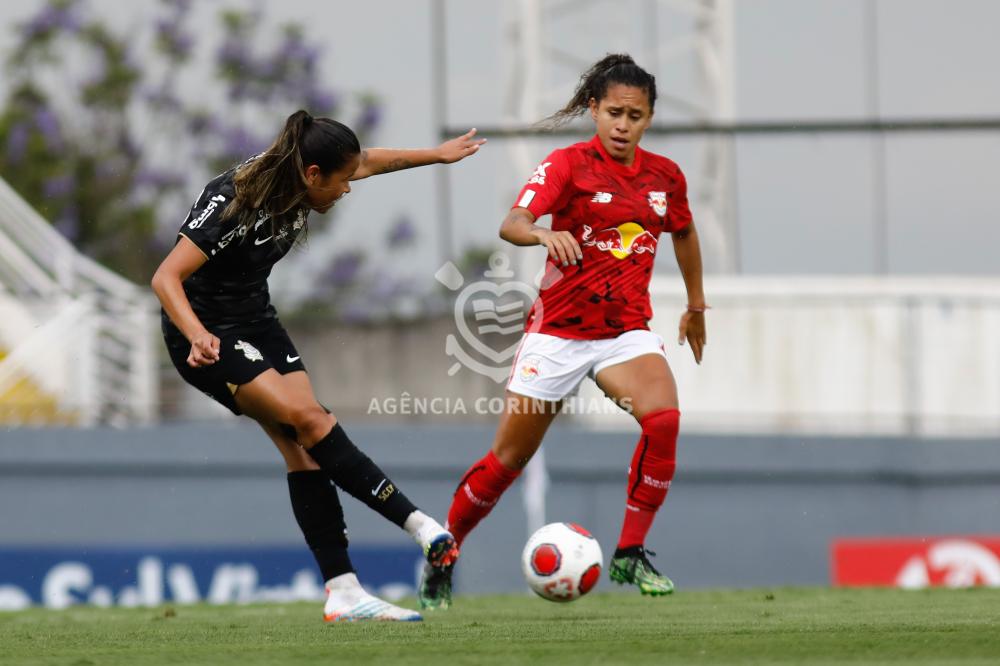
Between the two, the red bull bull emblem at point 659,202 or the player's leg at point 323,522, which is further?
the red bull bull emblem at point 659,202

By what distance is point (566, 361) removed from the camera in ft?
21.8

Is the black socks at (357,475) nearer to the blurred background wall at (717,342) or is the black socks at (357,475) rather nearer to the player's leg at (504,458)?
the player's leg at (504,458)

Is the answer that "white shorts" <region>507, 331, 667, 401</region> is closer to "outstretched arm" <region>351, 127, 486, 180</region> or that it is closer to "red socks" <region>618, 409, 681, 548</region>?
"red socks" <region>618, 409, 681, 548</region>

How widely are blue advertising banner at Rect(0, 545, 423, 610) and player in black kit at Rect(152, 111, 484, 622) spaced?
5114 millimetres

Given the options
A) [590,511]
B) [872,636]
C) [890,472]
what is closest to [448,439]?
[590,511]

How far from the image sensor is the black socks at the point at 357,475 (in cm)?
601

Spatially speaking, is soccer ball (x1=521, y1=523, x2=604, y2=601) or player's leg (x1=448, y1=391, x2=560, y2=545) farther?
player's leg (x1=448, y1=391, x2=560, y2=545)

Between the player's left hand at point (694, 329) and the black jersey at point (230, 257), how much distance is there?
1.88 metres

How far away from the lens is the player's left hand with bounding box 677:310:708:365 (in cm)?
712

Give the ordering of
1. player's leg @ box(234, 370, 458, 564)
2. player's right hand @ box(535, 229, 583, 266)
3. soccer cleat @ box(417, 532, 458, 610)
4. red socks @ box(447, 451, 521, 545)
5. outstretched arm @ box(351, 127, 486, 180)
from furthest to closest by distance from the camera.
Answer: red socks @ box(447, 451, 521, 545)
soccer cleat @ box(417, 532, 458, 610)
outstretched arm @ box(351, 127, 486, 180)
player's leg @ box(234, 370, 458, 564)
player's right hand @ box(535, 229, 583, 266)

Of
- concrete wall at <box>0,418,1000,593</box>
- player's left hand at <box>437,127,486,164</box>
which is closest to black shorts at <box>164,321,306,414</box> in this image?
player's left hand at <box>437,127,486,164</box>

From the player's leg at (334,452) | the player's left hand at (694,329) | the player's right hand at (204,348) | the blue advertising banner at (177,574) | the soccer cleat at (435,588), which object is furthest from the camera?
the blue advertising banner at (177,574)

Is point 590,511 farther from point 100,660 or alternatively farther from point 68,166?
point 68,166

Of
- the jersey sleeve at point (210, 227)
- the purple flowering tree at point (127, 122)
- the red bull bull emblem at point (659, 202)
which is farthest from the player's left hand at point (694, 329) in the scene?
the purple flowering tree at point (127, 122)
